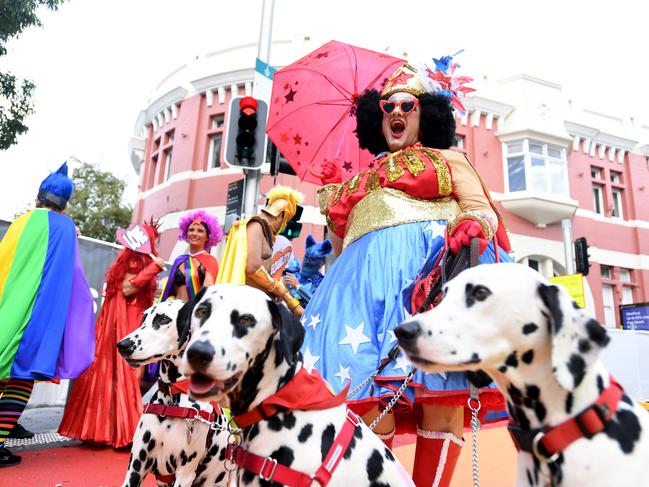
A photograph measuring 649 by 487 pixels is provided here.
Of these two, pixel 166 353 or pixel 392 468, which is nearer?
pixel 392 468

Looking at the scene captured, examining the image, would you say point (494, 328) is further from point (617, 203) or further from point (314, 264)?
point (617, 203)

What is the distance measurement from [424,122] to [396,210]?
0.75 m

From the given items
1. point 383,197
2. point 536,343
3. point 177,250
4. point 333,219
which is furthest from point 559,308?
point 177,250

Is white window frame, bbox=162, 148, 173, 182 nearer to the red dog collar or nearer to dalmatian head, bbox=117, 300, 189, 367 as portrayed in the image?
dalmatian head, bbox=117, 300, 189, 367

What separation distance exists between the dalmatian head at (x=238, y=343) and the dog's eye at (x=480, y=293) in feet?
2.27

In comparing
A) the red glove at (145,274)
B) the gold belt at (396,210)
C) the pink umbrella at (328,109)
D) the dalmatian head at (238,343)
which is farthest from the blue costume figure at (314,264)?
the dalmatian head at (238,343)

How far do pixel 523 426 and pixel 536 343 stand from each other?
0.23m

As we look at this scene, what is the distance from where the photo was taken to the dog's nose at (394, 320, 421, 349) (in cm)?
124

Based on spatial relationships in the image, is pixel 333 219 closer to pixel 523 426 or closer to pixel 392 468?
pixel 392 468

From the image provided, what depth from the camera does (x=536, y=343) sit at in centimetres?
122

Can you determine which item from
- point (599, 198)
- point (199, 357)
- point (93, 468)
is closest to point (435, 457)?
point (199, 357)

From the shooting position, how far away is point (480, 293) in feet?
4.16

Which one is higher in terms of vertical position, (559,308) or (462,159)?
(462,159)

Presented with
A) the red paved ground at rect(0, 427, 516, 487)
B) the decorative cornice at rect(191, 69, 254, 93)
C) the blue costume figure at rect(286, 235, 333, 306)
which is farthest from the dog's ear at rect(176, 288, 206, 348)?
the decorative cornice at rect(191, 69, 254, 93)
